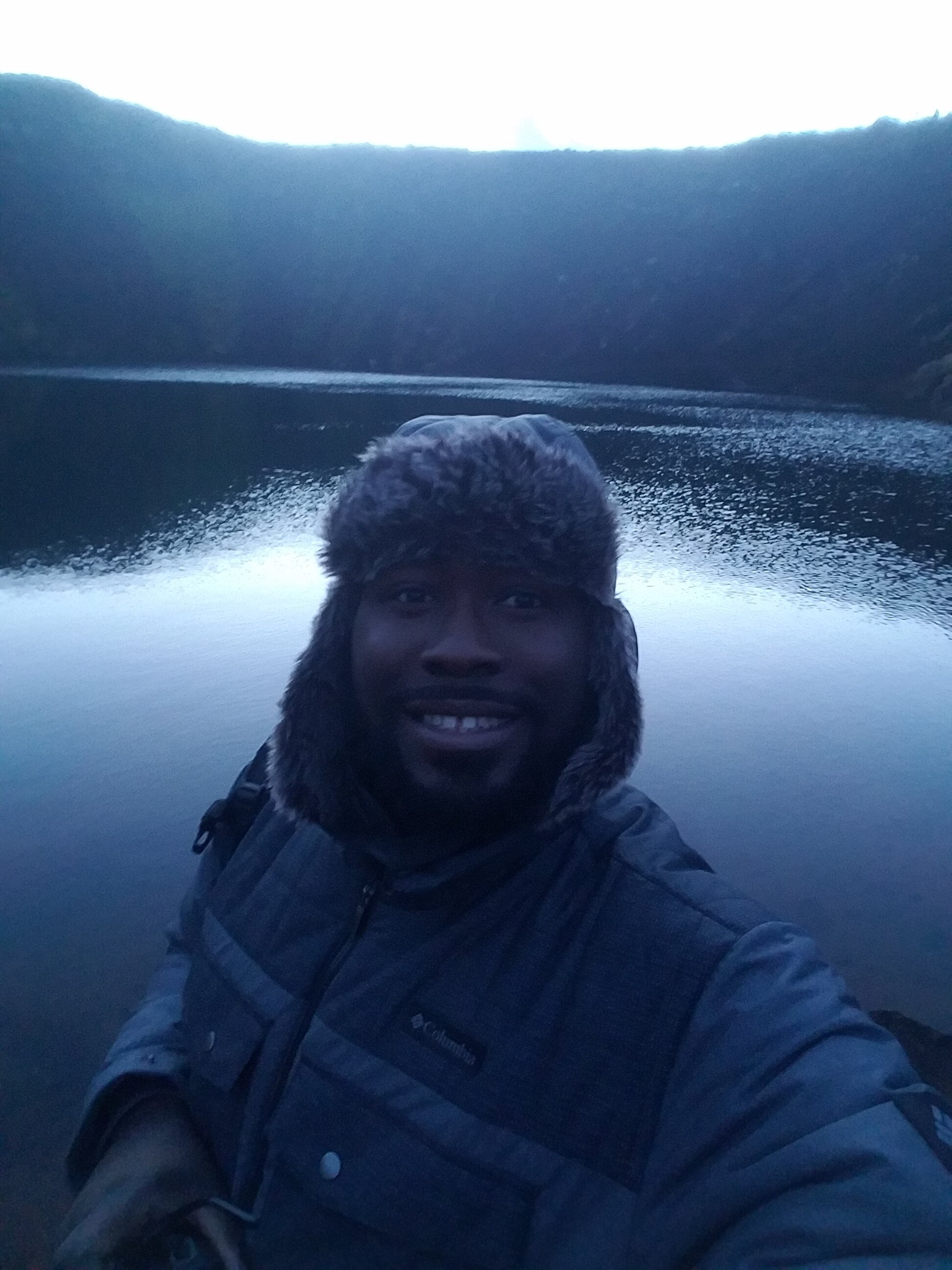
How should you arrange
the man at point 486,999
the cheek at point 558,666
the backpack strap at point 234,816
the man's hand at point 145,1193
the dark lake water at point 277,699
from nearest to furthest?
the man at point 486,999
the man's hand at point 145,1193
the cheek at point 558,666
the backpack strap at point 234,816
the dark lake water at point 277,699

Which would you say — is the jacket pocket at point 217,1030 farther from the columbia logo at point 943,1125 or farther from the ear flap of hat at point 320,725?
the columbia logo at point 943,1125

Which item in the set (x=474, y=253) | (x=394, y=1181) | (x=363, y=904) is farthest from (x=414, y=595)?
(x=474, y=253)

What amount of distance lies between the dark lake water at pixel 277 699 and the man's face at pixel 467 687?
1.23 feet

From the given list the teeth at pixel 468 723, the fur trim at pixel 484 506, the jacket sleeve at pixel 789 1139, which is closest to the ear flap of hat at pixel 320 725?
the fur trim at pixel 484 506

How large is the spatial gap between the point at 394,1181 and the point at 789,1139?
2.01ft

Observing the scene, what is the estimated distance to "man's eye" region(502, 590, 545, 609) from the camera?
170 cm

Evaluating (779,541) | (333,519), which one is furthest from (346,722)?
(779,541)

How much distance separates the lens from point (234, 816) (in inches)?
82.4

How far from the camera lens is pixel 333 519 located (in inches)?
74.0

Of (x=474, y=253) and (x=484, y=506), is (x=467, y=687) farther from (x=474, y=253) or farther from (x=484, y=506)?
(x=474, y=253)

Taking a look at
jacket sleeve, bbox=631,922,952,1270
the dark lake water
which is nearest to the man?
jacket sleeve, bbox=631,922,952,1270

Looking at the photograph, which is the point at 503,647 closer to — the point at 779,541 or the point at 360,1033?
the point at 360,1033

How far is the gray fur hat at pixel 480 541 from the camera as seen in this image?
1.68m

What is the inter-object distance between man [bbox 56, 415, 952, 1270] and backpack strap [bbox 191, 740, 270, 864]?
8 centimetres
